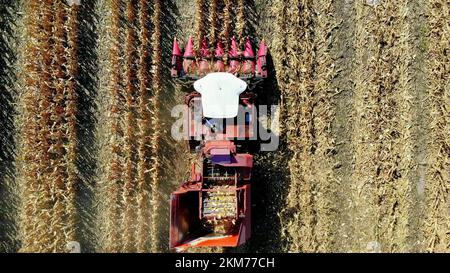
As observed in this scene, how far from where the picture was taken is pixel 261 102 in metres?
6.79

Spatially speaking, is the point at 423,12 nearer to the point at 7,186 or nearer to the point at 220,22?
the point at 220,22

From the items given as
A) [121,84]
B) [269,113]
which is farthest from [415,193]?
[121,84]

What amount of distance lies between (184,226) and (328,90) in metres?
3.53

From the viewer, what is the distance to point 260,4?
6695 millimetres

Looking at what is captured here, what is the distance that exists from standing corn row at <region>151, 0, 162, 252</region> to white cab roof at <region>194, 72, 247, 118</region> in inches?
47.5

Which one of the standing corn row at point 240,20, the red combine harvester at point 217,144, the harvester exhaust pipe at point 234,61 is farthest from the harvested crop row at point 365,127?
the harvester exhaust pipe at point 234,61

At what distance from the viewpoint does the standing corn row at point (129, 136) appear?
663 centimetres

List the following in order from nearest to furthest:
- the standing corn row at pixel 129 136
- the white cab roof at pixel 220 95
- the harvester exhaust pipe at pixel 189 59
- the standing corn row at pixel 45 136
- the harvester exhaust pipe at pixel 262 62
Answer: the white cab roof at pixel 220 95 → the harvester exhaust pipe at pixel 262 62 → the harvester exhaust pipe at pixel 189 59 → the standing corn row at pixel 45 136 → the standing corn row at pixel 129 136

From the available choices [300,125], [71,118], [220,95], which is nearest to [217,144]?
[220,95]

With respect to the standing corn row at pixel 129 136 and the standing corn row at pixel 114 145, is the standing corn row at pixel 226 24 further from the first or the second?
the standing corn row at pixel 114 145

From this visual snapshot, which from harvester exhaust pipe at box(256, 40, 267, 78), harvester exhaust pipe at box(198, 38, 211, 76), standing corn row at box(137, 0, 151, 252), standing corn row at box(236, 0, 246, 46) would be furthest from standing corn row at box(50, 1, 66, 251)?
harvester exhaust pipe at box(256, 40, 267, 78)

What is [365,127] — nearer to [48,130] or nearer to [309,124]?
[309,124]

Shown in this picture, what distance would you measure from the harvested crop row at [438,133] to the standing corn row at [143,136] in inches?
201

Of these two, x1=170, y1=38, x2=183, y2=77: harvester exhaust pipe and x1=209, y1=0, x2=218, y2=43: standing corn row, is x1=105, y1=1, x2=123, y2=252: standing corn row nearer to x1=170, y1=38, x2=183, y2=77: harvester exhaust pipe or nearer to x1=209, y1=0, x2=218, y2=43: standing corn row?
x1=170, y1=38, x2=183, y2=77: harvester exhaust pipe
